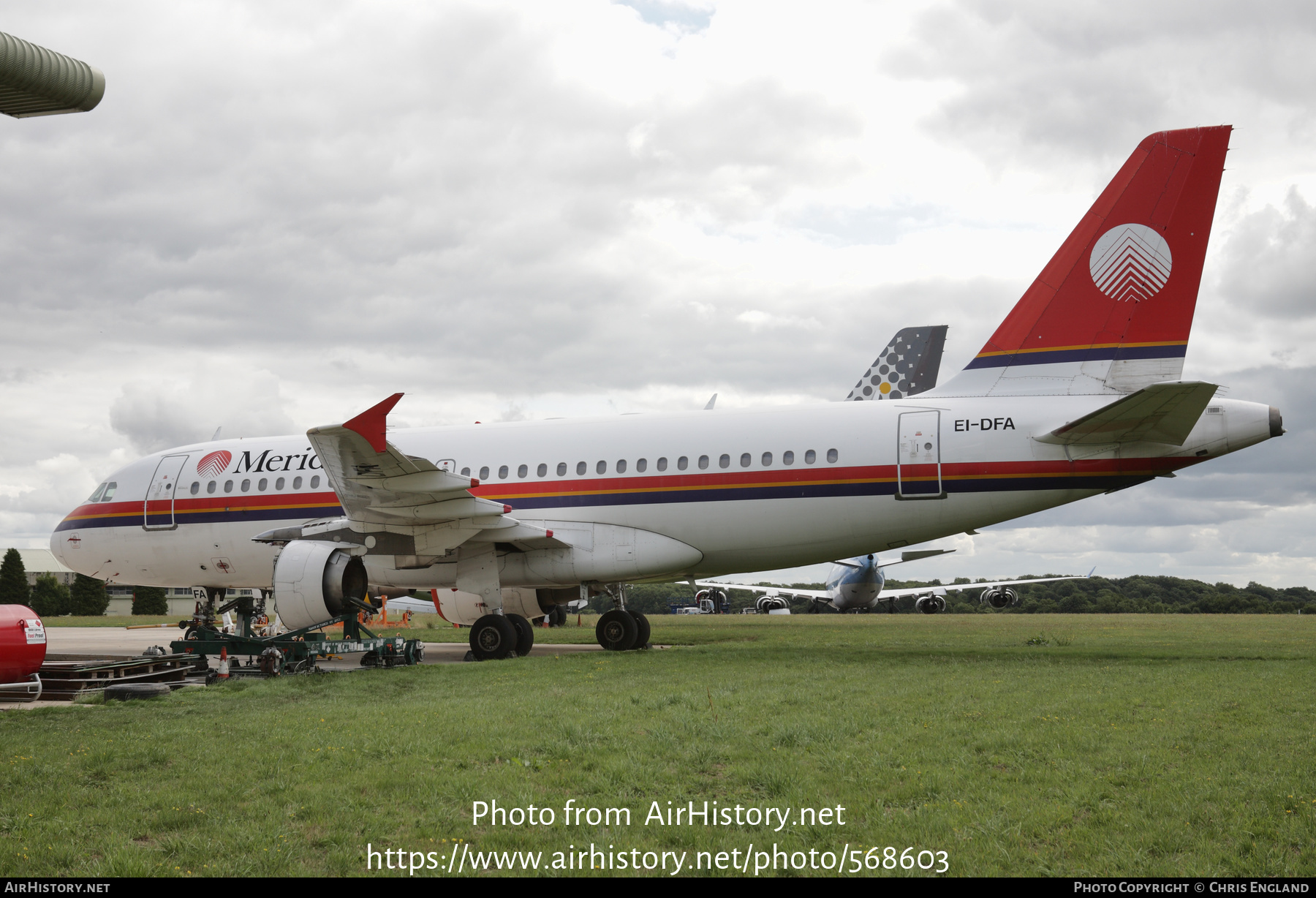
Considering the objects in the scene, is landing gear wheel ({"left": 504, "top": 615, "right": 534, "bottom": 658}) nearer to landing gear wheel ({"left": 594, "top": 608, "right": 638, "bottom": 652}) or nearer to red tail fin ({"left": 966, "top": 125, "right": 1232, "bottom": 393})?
landing gear wheel ({"left": 594, "top": 608, "right": 638, "bottom": 652})

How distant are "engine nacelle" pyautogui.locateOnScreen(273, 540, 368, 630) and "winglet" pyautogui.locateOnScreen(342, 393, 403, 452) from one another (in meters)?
2.37

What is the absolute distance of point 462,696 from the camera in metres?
10.0

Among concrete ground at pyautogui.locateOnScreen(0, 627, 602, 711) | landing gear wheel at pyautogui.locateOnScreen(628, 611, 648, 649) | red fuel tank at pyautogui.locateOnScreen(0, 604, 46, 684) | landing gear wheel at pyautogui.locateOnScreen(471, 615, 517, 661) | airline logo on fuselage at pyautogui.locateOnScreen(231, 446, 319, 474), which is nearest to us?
red fuel tank at pyautogui.locateOnScreen(0, 604, 46, 684)

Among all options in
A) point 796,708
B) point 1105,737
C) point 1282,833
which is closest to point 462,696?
point 796,708

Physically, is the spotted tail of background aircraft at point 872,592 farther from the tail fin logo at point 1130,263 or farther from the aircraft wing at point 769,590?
the tail fin logo at point 1130,263

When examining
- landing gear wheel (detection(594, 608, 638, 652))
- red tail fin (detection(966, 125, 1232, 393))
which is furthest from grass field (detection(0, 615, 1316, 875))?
landing gear wheel (detection(594, 608, 638, 652))

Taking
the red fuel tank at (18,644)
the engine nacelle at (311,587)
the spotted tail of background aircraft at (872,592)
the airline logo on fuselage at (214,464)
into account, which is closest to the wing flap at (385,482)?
the engine nacelle at (311,587)

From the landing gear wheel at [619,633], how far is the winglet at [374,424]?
5.91 meters

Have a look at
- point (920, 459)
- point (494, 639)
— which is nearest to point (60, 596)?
point (494, 639)

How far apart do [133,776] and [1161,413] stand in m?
12.0

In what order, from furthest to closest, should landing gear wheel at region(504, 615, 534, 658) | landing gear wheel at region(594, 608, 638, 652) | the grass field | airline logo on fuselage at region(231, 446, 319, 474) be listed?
airline logo on fuselage at region(231, 446, 319, 474) → landing gear wheel at region(594, 608, 638, 652) → landing gear wheel at region(504, 615, 534, 658) → the grass field

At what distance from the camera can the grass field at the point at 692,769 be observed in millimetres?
4578

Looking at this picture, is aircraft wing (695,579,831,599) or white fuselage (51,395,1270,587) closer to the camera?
white fuselage (51,395,1270,587)

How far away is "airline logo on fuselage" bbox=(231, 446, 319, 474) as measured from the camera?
1794 centimetres
